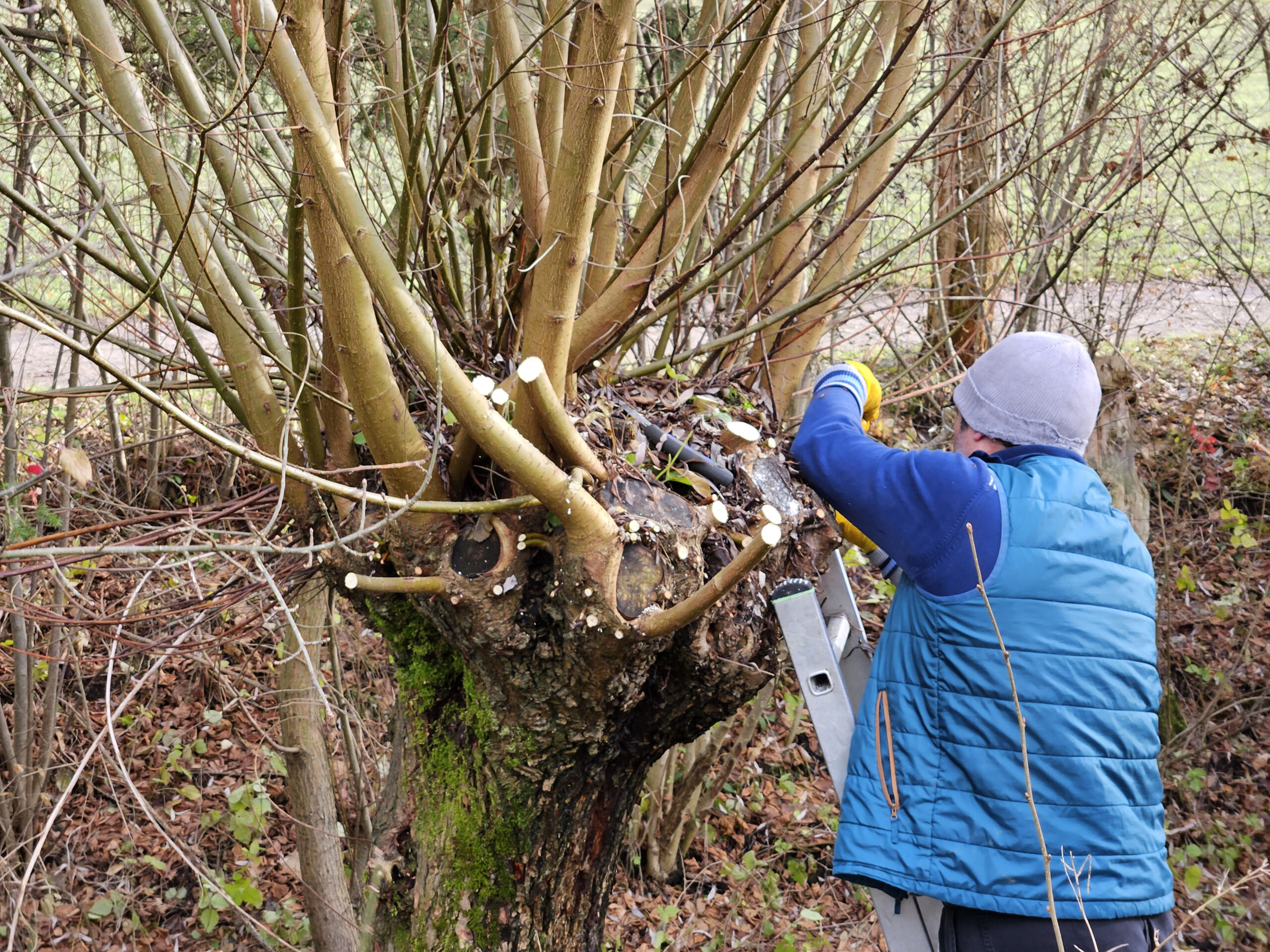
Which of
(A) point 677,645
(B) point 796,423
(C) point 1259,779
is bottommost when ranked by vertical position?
(C) point 1259,779

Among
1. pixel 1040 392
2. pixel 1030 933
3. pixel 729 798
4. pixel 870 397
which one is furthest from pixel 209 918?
pixel 1040 392

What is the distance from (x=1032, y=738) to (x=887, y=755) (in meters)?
0.32

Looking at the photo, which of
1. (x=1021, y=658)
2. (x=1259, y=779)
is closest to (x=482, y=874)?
(x=1021, y=658)

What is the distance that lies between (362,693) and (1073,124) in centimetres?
549

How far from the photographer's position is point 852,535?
246cm

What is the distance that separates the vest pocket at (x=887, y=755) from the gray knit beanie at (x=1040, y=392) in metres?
0.72

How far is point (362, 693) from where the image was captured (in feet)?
16.5

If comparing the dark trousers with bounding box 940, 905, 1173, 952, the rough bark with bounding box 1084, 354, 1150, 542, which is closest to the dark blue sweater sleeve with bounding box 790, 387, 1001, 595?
the dark trousers with bounding box 940, 905, 1173, 952

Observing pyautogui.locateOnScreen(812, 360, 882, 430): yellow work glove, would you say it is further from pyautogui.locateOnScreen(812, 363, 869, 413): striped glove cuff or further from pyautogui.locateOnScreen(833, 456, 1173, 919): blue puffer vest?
pyautogui.locateOnScreen(833, 456, 1173, 919): blue puffer vest

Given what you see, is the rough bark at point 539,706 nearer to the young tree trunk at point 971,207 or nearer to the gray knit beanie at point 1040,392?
the gray knit beanie at point 1040,392

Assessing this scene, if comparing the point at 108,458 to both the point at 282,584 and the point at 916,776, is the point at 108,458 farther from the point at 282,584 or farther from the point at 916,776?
the point at 916,776

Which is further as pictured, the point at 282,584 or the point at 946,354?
the point at 946,354

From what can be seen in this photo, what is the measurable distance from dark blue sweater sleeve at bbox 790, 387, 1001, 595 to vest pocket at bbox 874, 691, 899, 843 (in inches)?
11.6

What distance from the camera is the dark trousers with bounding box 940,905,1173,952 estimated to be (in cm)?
193
